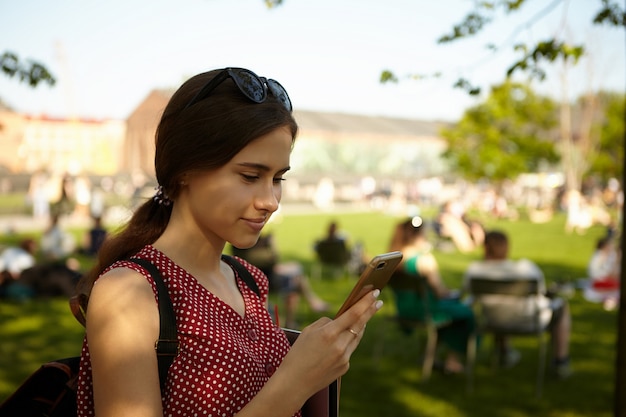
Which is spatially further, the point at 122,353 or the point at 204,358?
the point at 204,358

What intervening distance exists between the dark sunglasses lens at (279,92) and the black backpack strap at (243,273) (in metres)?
0.49

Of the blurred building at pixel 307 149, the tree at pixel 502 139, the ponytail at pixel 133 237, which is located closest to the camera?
→ the ponytail at pixel 133 237

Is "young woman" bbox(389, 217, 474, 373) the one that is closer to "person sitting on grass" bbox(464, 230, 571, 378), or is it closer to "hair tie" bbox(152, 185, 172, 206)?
"person sitting on grass" bbox(464, 230, 571, 378)

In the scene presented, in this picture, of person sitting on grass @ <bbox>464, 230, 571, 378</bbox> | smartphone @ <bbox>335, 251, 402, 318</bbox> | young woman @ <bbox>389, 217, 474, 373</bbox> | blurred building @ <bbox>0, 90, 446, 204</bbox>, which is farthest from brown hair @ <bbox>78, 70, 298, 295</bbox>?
blurred building @ <bbox>0, 90, 446, 204</bbox>

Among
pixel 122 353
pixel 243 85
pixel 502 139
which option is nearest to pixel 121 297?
pixel 122 353

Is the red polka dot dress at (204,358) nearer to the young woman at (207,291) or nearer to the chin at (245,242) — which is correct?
the young woman at (207,291)

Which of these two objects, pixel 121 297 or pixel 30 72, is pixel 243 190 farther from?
pixel 30 72

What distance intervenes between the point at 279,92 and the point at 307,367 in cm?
78

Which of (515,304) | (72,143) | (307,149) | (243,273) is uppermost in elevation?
(72,143)

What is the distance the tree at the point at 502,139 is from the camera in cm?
4072

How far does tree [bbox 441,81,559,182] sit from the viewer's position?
40.7 meters

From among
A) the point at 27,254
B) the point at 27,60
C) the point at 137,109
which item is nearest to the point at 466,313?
the point at 27,60

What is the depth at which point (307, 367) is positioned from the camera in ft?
5.05

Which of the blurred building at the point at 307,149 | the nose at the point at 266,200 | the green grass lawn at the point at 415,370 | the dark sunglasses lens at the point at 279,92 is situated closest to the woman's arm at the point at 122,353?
the nose at the point at 266,200
